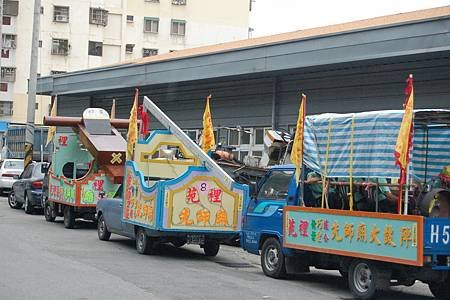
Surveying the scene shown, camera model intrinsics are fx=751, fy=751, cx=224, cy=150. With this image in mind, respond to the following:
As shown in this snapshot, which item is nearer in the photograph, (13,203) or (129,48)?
(13,203)

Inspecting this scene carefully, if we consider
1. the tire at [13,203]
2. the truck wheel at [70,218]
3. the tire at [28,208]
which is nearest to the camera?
the truck wheel at [70,218]

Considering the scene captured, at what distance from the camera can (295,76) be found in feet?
75.7

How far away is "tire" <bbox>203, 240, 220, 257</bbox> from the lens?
15022mm

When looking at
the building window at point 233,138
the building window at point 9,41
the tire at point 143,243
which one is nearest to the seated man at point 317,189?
the tire at point 143,243

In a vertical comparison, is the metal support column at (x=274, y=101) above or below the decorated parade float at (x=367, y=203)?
above

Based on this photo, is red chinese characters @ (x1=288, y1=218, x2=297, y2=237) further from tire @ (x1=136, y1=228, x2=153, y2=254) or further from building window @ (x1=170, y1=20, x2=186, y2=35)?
building window @ (x1=170, y1=20, x2=186, y2=35)

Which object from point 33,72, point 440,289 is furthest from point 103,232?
point 33,72

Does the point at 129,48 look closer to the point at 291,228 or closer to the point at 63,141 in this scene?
the point at 63,141

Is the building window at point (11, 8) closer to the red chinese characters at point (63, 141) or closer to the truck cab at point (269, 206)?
the red chinese characters at point (63, 141)

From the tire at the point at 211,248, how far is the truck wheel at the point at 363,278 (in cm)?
476

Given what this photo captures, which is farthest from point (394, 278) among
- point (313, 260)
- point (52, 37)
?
point (52, 37)

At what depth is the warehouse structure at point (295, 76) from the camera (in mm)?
18328

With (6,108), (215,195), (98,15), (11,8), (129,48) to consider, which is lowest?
(215,195)

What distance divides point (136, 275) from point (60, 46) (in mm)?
52429
